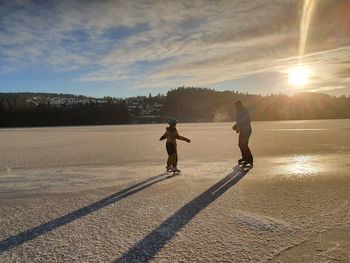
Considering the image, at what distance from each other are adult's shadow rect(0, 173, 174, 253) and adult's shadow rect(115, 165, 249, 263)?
4.16 ft

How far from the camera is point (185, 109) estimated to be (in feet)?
498

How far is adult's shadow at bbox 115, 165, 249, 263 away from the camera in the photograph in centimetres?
354

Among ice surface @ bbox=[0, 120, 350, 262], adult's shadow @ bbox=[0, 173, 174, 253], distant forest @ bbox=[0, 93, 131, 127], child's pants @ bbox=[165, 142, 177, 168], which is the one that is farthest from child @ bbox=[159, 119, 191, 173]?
distant forest @ bbox=[0, 93, 131, 127]

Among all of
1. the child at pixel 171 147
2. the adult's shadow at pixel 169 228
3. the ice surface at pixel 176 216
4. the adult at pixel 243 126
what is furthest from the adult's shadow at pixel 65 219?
the adult at pixel 243 126

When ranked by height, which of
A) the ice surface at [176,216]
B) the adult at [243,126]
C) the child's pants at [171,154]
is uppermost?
the adult at [243,126]

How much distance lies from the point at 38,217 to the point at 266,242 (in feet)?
10.3

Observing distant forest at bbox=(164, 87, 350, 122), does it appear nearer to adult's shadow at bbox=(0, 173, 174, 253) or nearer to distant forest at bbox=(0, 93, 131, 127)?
distant forest at bbox=(0, 93, 131, 127)

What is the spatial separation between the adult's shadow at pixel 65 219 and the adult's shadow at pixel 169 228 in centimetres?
127

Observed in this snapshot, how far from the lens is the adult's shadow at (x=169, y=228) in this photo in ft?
11.6

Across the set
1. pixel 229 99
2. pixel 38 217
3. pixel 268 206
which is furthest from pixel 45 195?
pixel 229 99

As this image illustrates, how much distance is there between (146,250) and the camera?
3.67m

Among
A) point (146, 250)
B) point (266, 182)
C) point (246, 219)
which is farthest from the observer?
point (266, 182)

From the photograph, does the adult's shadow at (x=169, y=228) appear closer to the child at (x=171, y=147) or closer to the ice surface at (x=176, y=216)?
the ice surface at (x=176, y=216)

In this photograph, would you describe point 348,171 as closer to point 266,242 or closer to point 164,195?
point 164,195
